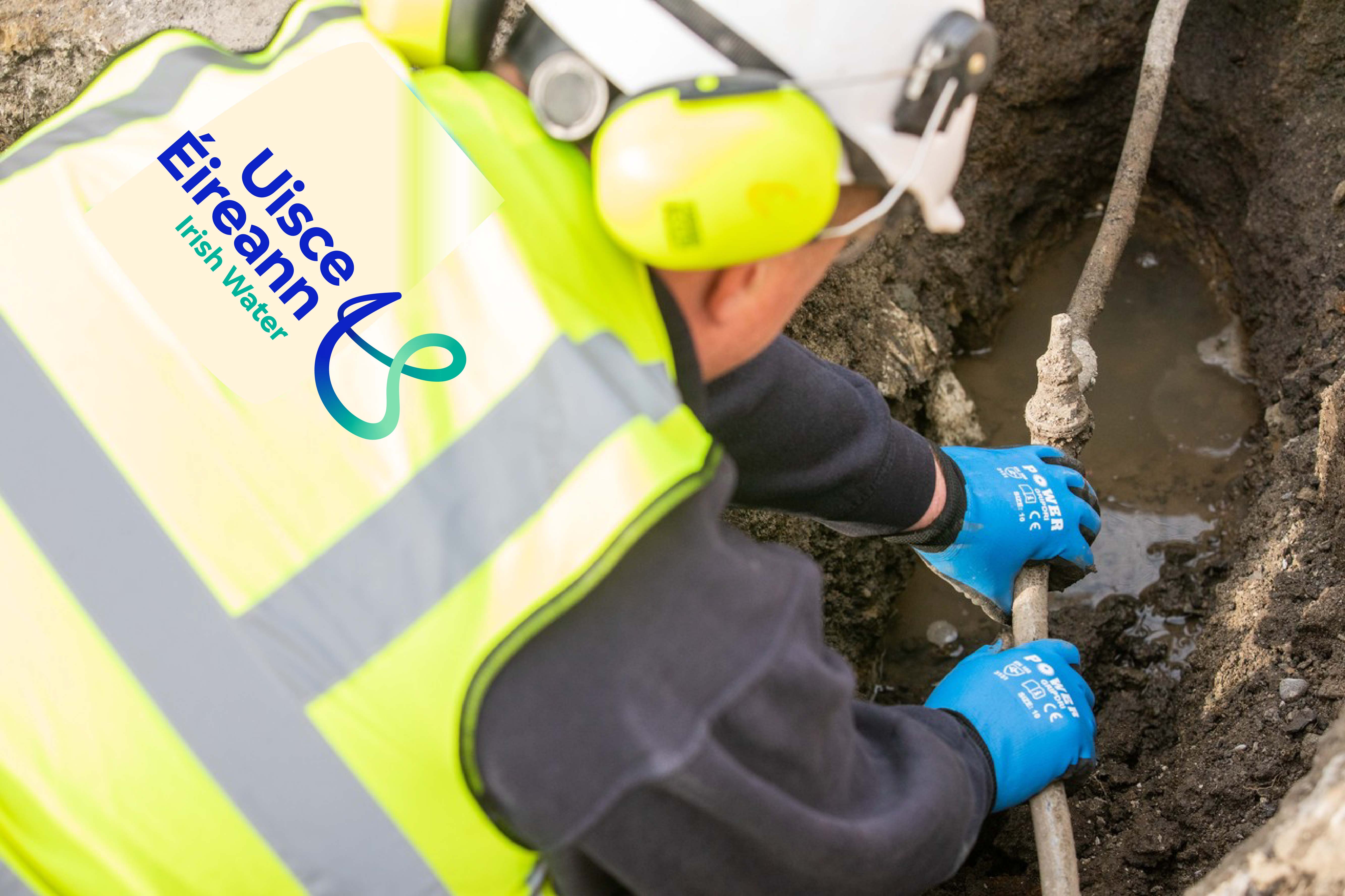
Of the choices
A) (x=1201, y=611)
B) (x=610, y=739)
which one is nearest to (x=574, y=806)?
(x=610, y=739)

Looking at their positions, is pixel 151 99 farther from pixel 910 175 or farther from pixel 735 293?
pixel 910 175

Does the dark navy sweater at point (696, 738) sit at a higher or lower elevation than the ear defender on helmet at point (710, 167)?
lower

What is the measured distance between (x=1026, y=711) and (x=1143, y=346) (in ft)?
4.28

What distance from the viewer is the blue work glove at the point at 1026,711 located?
156cm

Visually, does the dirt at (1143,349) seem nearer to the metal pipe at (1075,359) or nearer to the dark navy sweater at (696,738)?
the metal pipe at (1075,359)

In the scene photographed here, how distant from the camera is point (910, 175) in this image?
1114mm

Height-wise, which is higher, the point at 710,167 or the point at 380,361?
the point at 710,167

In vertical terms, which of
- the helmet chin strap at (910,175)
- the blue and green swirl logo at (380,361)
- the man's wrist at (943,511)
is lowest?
the man's wrist at (943,511)

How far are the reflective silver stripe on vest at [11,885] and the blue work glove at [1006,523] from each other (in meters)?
1.38

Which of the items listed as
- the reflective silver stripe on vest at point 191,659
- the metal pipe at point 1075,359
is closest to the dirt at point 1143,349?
the metal pipe at point 1075,359

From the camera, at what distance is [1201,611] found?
2.22m

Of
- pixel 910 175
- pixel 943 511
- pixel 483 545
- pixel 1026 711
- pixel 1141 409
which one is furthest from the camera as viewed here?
pixel 1141 409

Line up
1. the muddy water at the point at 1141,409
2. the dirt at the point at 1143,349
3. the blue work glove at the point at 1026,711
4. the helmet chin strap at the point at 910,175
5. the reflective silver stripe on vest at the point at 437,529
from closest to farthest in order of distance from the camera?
the reflective silver stripe on vest at the point at 437,529 < the helmet chin strap at the point at 910,175 < the blue work glove at the point at 1026,711 < the dirt at the point at 1143,349 < the muddy water at the point at 1141,409

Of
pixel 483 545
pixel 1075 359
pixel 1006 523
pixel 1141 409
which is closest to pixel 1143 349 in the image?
pixel 1141 409
